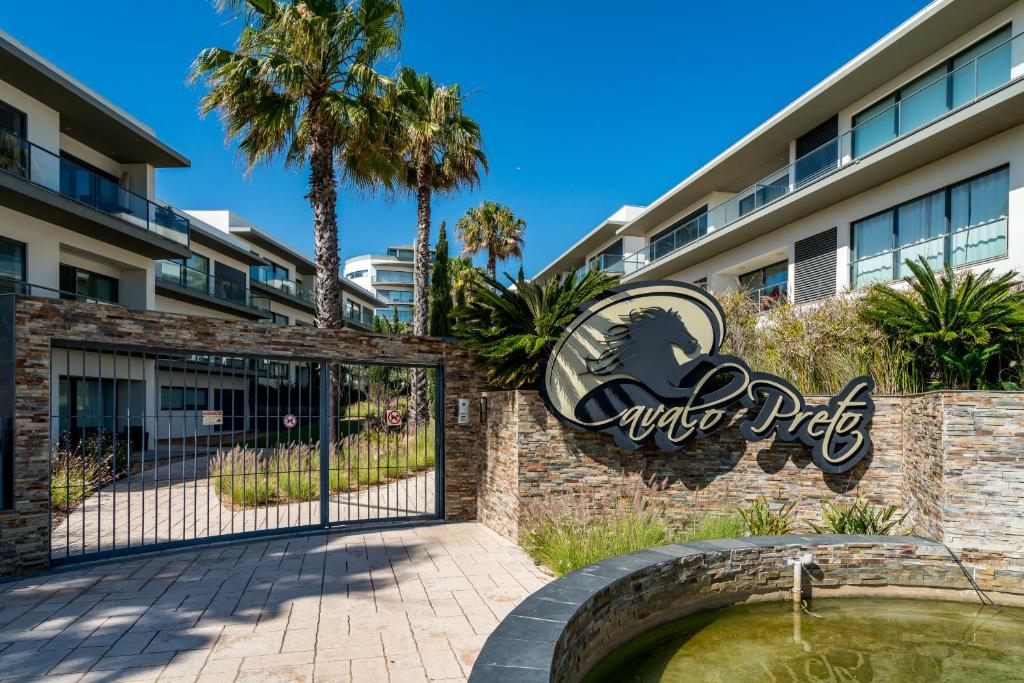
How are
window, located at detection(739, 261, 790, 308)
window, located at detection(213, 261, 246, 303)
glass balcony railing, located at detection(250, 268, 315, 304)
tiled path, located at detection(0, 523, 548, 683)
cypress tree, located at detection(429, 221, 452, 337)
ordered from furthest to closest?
glass balcony railing, located at detection(250, 268, 315, 304)
window, located at detection(213, 261, 246, 303)
cypress tree, located at detection(429, 221, 452, 337)
window, located at detection(739, 261, 790, 308)
tiled path, located at detection(0, 523, 548, 683)

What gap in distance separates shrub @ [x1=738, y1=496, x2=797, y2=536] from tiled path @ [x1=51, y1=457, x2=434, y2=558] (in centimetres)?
496

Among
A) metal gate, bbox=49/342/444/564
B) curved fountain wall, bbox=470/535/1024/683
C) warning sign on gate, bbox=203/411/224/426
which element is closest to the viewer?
curved fountain wall, bbox=470/535/1024/683

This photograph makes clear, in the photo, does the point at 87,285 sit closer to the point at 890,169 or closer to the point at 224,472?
the point at 224,472

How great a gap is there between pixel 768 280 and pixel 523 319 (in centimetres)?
1719

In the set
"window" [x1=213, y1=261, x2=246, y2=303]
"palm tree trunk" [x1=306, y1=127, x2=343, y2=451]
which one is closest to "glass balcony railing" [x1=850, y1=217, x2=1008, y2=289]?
"palm tree trunk" [x1=306, y1=127, x2=343, y2=451]

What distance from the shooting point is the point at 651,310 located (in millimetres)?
9367

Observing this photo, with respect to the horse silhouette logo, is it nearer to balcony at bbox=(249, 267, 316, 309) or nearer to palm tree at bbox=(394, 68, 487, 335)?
palm tree at bbox=(394, 68, 487, 335)

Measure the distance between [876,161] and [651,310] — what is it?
10639 millimetres

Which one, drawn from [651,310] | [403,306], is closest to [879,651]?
[651,310]

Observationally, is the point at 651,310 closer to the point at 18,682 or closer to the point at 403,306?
the point at 18,682

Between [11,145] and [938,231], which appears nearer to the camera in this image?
[11,145]

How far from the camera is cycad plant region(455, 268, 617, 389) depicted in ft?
30.3

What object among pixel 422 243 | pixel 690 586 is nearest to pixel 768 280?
pixel 422 243

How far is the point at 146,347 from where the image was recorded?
27.1ft
